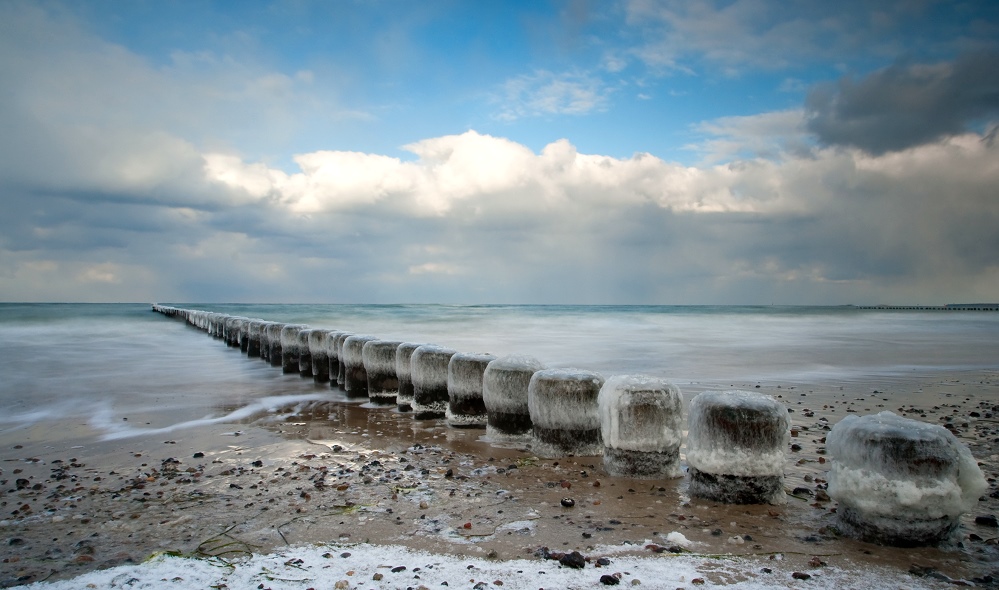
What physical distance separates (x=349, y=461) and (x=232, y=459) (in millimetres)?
986

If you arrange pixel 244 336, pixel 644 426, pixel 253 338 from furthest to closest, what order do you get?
pixel 244 336 → pixel 253 338 → pixel 644 426

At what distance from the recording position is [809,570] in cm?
272

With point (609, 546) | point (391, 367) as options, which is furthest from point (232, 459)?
point (609, 546)

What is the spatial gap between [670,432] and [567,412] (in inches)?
33.6

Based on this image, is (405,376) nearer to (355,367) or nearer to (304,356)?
(355,367)

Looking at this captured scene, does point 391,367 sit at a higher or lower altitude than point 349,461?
higher

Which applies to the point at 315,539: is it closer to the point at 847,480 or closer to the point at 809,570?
the point at 809,570

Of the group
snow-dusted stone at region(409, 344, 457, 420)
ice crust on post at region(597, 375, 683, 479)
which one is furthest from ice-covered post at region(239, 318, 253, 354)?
ice crust on post at region(597, 375, 683, 479)

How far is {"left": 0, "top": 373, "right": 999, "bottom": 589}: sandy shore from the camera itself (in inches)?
114

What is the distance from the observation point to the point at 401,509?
361 cm

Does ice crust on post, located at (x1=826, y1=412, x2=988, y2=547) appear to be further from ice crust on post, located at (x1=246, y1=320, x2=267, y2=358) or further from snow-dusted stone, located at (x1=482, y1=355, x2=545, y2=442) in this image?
ice crust on post, located at (x1=246, y1=320, x2=267, y2=358)

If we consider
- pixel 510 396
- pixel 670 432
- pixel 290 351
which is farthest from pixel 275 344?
pixel 670 432

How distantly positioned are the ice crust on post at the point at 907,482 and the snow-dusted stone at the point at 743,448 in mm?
519

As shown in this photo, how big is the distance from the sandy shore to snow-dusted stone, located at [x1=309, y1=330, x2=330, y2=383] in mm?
3832
